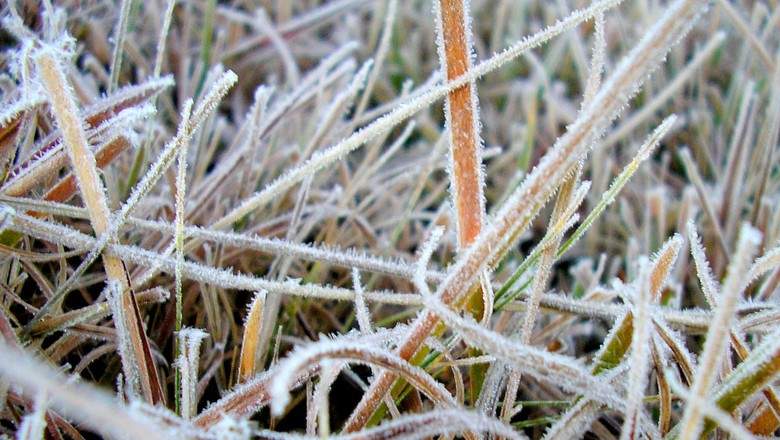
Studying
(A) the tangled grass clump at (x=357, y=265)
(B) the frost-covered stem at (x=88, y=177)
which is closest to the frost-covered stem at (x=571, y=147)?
(A) the tangled grass clump at (x=357, y=265)

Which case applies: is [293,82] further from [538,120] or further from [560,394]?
[560,394]

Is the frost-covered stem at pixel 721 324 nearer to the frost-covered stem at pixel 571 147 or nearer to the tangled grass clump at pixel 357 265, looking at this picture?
the tangled grass clump at pixel 357 265

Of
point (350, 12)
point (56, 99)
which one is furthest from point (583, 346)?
point (350, 12)

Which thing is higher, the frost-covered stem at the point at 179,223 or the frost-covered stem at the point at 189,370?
the frost-covered stem at the point at 179,223

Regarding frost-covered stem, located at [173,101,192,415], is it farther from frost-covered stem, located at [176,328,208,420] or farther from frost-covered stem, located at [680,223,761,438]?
frost-covered stem, located at [680,223,761,438]

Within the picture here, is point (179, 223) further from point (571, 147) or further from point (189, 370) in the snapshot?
point (571, 147)
